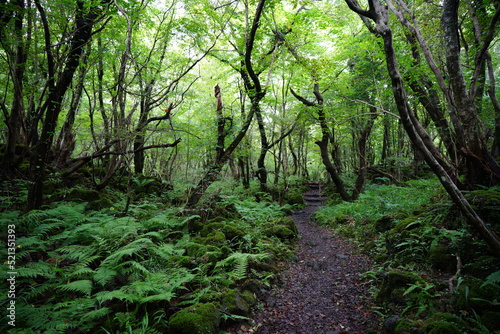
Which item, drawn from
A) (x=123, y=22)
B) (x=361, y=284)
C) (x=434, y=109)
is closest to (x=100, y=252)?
(x=361, y=284)

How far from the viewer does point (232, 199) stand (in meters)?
9.70

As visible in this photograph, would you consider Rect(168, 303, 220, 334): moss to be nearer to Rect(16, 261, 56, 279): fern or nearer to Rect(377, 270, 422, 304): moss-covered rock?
Rect(16, 261, 56, 279): fern

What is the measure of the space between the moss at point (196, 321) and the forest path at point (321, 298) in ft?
1.78

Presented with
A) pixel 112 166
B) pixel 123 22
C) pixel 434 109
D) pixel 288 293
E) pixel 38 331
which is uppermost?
pixel 123 22

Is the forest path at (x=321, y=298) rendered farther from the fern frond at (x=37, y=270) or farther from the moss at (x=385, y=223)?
the fern frond at (x=37, y=270)

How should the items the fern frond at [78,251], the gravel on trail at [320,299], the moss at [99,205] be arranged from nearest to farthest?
the gravel on trail at [320,299] < the fern frond at [78,251] < the moss at [99,205]

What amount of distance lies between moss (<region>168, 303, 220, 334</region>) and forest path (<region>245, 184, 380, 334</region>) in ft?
1.78

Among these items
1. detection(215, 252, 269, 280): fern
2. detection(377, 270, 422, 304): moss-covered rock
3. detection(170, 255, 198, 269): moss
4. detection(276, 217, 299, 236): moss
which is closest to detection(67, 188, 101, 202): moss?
detection(170, 255, 198, 269): moss

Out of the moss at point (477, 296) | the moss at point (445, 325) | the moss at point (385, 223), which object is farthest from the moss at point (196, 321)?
the moss at point (385, 223)

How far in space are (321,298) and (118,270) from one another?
360 cm

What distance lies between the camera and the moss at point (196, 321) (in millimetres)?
2912

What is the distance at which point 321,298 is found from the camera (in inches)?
171

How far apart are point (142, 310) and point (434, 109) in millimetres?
9855

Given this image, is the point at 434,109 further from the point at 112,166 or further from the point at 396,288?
the point at 112,166
